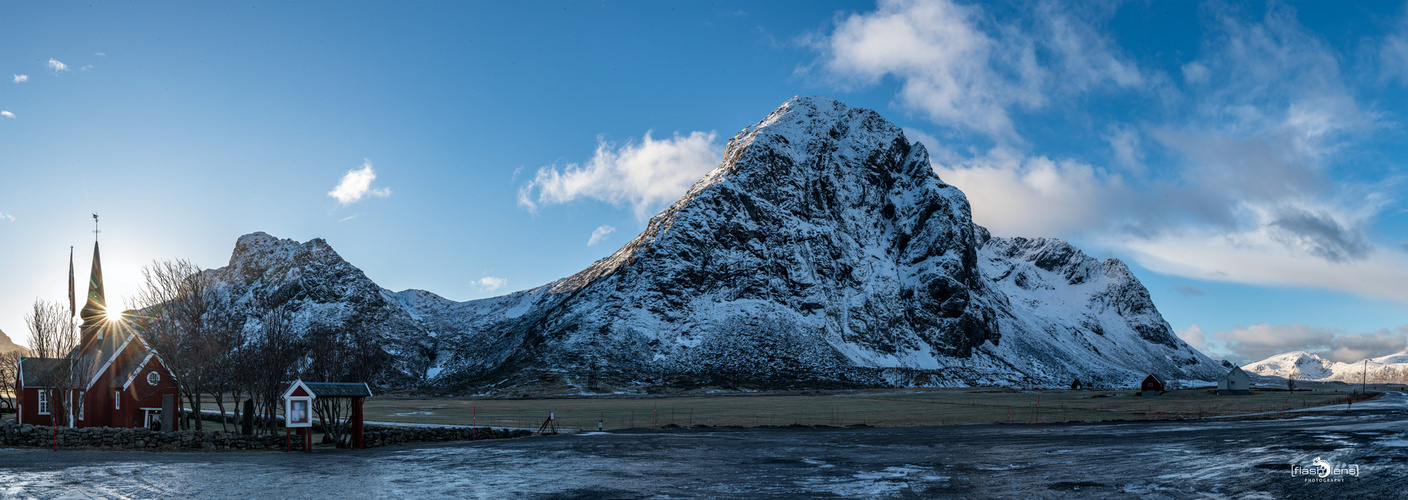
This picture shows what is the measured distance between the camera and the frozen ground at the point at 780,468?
21672 millimetres

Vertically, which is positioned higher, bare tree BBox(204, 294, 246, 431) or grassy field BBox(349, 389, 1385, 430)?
bare tree BBox(204, 294, 246, 431)

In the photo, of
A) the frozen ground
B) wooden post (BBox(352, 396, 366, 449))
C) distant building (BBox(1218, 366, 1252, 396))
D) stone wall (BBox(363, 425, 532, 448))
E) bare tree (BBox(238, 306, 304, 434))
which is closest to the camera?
the frozen ground

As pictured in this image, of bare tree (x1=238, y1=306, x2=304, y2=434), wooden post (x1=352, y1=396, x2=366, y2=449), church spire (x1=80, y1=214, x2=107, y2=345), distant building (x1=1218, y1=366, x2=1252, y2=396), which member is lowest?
distant building (x1=1218, y1=366, x2=1252, y2=396)

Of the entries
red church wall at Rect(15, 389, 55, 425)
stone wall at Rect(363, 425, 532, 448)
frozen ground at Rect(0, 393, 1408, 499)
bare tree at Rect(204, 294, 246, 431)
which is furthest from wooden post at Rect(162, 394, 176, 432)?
frozen ground at Rect(0, 393, 1408, 499)

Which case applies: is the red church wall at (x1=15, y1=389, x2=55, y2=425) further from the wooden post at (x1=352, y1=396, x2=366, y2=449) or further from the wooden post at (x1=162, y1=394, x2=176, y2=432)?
the wooden post at (x1=352, y1=396, x2=366, y2=449)

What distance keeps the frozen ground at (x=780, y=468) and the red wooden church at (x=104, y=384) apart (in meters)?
23.8

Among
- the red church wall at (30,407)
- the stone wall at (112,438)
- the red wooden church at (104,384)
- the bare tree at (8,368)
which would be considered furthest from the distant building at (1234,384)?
the bare tree at (8,368)

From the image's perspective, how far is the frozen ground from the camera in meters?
21.7

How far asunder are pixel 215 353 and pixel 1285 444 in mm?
51939

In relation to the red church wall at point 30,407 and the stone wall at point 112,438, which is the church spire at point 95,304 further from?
the stone wall at point 112,438

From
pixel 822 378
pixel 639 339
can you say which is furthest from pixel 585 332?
pixel 822 378

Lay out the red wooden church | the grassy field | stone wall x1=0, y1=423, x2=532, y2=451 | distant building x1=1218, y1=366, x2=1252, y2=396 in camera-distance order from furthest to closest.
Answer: distant building x1=1218, y1=366, x2=1252, y2=396 → the grassy field → the red wooden church → stone wall x1=0, y1=423, x2=532, y2=451

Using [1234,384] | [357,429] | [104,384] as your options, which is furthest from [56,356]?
[1234,384]

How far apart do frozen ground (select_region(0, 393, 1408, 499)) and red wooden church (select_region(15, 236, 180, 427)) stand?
23.8 metres
